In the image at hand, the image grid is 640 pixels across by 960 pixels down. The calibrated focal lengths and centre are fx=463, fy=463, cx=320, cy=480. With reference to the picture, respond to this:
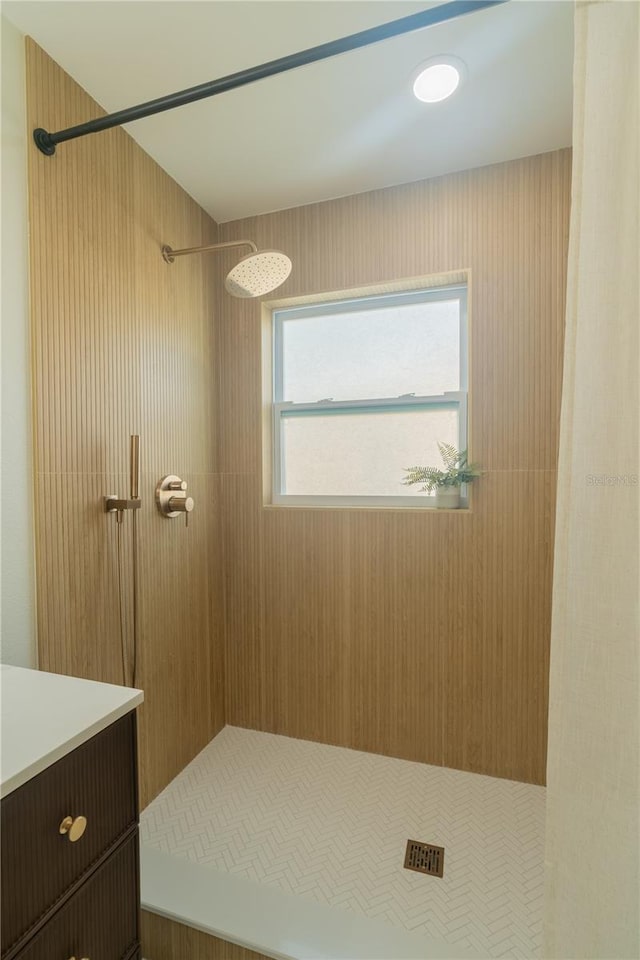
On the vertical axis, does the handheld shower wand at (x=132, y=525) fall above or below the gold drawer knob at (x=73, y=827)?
above

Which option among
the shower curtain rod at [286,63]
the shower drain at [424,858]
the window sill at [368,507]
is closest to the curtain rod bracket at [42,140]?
the shower curtain rod at [286,63]

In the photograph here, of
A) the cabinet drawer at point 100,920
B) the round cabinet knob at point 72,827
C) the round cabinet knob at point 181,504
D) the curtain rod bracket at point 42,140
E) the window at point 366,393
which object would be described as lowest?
the cabinet drawer at point 100,920

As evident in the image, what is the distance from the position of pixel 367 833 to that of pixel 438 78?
2306 mm

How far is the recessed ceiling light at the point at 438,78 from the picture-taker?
4.20 ft

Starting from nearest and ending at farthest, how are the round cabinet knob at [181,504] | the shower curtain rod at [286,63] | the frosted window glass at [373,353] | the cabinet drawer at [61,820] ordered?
the cabinet drawer at [61,820], the shower curtain rod at [286,63], the round cabinet knob at [181,504], the frosted window glass at [373,353]


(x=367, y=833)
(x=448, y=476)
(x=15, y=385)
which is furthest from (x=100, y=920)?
(x=448, y=476)

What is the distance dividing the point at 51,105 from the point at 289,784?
7.54ft

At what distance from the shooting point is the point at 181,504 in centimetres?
169

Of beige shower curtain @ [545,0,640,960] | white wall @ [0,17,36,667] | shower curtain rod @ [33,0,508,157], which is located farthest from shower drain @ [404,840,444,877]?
shower curtain rod @ [33,0,508,157]

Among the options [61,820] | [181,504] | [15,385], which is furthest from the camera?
[181,504]

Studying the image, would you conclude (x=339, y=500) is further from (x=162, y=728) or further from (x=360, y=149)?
(x=360, y=149)

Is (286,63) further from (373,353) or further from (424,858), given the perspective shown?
(424,858)

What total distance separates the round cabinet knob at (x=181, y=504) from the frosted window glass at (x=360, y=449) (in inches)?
21.5

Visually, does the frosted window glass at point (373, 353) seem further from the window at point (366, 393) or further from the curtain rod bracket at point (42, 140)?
the curtain rod bracket at point (42, 140)
